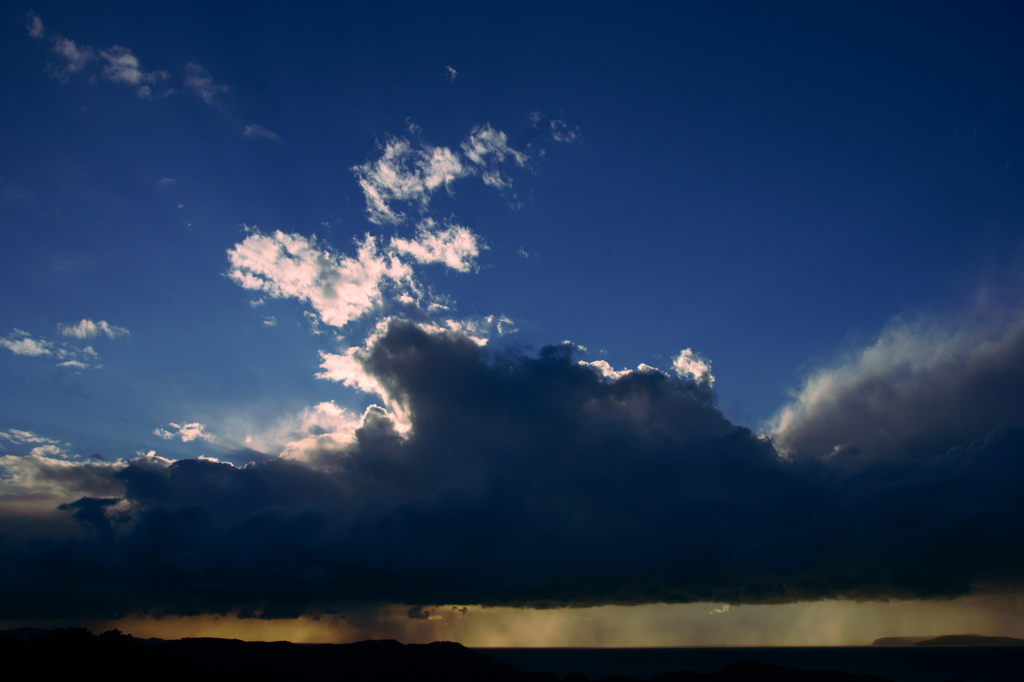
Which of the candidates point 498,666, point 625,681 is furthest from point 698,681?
point 498,666

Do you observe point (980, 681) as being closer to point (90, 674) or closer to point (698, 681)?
point (698, 681)

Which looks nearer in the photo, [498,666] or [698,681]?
[698,681]

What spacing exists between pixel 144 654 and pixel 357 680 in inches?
3019

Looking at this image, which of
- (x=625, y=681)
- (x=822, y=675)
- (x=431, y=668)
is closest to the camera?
(x=822, y=675)

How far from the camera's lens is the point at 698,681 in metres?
139

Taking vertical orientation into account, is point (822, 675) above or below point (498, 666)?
above

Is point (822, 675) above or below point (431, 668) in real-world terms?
above

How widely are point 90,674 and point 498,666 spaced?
159 meters

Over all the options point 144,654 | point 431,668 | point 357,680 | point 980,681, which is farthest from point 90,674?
point 980,681

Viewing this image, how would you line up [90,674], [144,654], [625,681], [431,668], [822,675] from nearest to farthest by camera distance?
[90,674]
[144,654]
[822,675]
[625,681]
[431,668]

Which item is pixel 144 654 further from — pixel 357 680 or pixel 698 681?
pixel 698 681

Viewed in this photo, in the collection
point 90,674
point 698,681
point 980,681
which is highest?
point 90,674

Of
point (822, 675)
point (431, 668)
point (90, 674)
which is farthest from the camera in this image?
point (431, 668)

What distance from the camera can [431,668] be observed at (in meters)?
196
